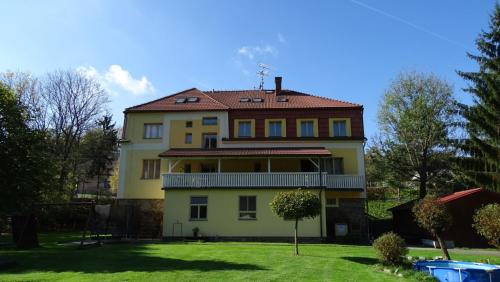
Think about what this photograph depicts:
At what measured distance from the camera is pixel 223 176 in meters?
27.5

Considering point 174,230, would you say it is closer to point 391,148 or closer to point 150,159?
point 150,159

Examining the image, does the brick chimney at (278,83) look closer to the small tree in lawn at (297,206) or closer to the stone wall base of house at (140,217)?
the stone wall base of house at (140,217)

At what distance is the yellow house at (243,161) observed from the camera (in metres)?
27.0

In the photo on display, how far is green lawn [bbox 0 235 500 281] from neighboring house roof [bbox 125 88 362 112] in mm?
16295

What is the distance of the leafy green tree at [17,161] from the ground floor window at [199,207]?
11087 millimetres

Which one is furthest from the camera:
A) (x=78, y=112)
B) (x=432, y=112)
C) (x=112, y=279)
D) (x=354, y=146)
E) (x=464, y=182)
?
(x=78, y=112)

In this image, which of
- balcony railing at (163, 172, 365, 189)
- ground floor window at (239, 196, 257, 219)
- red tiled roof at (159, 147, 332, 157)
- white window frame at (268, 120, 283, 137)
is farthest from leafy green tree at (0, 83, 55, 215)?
white window frame at (268, 120, 283, 137)

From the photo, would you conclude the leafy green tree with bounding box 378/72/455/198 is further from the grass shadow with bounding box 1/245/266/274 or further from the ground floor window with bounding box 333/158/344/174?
the grass shadow with bounding box 1/245/266/274

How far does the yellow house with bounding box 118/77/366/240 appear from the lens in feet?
88.6

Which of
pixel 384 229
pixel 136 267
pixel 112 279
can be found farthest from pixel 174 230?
pixel 384 229

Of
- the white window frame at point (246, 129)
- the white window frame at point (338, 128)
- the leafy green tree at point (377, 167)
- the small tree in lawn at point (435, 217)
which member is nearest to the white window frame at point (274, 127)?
the white window frame at point (246, 129)

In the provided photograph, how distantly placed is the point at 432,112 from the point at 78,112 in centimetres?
3241

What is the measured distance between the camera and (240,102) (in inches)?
1375

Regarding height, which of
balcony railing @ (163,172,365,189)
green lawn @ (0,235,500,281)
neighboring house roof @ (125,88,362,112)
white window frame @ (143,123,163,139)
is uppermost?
neighboring house roof @ (125,88,362,112)
